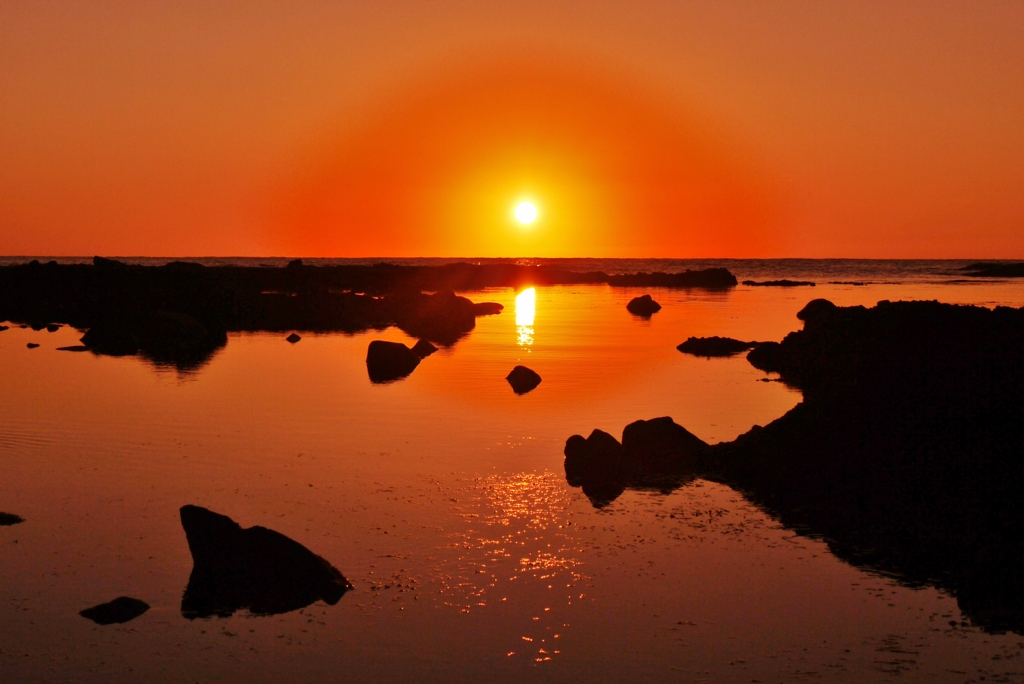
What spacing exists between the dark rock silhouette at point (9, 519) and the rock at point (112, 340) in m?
26.9

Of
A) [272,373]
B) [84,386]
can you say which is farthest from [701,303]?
[84,386]

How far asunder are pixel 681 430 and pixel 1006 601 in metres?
7.59

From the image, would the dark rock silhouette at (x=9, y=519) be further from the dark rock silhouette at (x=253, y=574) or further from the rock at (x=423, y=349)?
the rock at (x=423, y=349)

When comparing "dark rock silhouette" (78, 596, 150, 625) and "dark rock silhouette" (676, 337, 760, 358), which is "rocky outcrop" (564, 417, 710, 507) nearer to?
"dark rock silhouette" (78, 596, 150, 625)

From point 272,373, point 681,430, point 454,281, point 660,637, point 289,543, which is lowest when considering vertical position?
point 660,637

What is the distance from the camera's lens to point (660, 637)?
10.8 m

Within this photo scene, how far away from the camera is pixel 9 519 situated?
48.6 ft

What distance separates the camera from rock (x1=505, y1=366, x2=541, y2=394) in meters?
28.6

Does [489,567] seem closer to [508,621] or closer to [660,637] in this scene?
[508,621]

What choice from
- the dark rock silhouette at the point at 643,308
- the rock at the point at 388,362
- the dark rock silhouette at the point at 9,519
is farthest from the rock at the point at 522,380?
the dark rock silhouette at the point at 643,308

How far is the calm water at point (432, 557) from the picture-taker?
33.6 ft

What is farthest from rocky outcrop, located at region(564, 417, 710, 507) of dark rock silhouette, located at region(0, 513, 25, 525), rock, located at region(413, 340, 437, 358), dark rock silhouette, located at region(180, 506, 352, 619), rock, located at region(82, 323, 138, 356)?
rock, located at region(82, 323, 138, 356)

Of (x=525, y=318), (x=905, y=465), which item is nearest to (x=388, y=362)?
(x=905, y=465)

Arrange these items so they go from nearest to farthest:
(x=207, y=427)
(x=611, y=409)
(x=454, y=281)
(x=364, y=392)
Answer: (x=207, y=427), (x=611, y=409), (x=364, y=392), (x=454, y=281)
